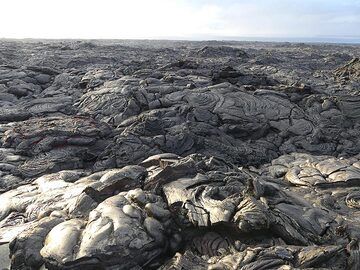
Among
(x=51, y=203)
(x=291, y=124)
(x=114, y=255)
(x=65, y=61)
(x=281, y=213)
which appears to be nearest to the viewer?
(x=114, y=255)

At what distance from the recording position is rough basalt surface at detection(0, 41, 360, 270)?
635 centimetres


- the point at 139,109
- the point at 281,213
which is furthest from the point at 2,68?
the point at 281,213

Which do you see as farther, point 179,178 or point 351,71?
point 351,71

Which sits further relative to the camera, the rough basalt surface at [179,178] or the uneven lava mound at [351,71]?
the uneven lava mound at [351,71]

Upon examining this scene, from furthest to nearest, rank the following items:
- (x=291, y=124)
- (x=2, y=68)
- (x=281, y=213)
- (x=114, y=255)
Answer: (x=2, y=68) < (x=291, y=124) < (x=281, y=213) < (x=114, y=255)

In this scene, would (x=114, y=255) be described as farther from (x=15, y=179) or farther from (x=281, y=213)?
(x=15, y=179)

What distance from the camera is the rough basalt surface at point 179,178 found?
250 inches

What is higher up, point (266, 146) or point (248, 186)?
point (248, 186)

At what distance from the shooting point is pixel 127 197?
784 centimetres

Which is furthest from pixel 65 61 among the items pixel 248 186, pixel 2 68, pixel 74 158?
pixel 248 186

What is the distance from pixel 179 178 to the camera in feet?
27.6

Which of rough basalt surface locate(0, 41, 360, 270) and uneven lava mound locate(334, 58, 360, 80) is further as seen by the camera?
uneven lava mound locate(334, 58, 360, 80)

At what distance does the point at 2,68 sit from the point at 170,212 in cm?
2303

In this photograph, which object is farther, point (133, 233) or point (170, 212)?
point (170, 212)
